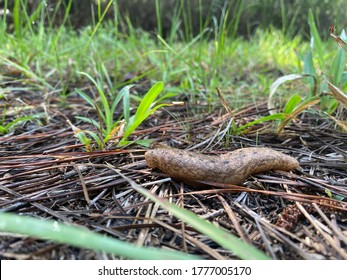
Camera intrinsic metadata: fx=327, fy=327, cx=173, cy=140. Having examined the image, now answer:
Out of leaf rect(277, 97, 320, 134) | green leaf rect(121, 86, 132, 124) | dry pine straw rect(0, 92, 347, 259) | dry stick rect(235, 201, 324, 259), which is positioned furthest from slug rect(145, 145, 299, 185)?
green leaf rect(121, 86, 132, 124)

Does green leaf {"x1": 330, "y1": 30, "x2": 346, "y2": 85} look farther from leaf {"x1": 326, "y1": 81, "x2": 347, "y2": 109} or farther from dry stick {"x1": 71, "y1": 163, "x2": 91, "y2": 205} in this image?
dry stick {"x1": 71, "y1": 163, "x2": 91, "y2": 205}

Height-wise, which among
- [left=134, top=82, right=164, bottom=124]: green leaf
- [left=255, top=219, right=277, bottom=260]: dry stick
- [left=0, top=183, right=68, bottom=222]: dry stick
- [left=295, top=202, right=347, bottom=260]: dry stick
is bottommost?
[left=295, top=202, right=347, bottom=260]: dry stick

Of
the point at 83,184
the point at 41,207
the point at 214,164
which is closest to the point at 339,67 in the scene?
the point at 214,164

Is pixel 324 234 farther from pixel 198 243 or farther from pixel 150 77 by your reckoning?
pixel 150 77

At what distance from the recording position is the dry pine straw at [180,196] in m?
1.11

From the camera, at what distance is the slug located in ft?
4.61

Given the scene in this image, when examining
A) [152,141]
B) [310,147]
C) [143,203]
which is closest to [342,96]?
[310,147]

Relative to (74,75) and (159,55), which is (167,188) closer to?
(74,75)

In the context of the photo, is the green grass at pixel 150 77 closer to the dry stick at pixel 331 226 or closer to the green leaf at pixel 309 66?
the green leaf at pixel 309 66

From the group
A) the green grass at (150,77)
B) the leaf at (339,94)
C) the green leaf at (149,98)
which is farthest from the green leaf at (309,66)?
the green leaf at (149,98)

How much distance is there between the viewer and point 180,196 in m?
1.37

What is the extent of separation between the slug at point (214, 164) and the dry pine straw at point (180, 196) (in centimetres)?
4

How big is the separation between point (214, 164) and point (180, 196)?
0.66ft

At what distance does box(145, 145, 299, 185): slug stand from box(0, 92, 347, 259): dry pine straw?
1.7 inches
